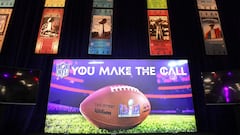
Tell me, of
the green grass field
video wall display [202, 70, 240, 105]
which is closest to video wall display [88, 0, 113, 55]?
the green grass field

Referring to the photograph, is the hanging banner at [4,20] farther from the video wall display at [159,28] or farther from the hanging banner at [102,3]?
the video wall display at [159,28]

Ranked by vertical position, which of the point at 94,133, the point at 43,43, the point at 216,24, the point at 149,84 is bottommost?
the point at 94,133

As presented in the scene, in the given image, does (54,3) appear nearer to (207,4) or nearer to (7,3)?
(7,3)

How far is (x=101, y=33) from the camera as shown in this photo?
3113 mm

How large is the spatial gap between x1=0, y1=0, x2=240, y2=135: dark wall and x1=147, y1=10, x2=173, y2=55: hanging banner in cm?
9

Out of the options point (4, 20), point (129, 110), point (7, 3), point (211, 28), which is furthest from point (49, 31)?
point (211, 28)

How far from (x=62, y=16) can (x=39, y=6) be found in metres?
0.44

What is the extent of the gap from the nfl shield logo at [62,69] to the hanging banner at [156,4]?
163cm

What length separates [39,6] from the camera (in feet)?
11.0

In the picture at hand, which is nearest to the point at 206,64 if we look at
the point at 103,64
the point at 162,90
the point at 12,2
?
the point at 162,90

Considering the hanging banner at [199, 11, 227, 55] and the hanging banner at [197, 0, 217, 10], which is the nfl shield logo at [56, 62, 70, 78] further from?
the hanging banner at [197, 0, 217, 10]

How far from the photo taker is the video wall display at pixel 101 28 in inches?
119

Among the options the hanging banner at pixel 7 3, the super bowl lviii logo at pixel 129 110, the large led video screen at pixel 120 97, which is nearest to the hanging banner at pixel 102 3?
the large led video screen at pixel 120 97

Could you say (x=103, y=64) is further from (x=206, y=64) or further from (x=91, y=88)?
(x=206, y=64)
